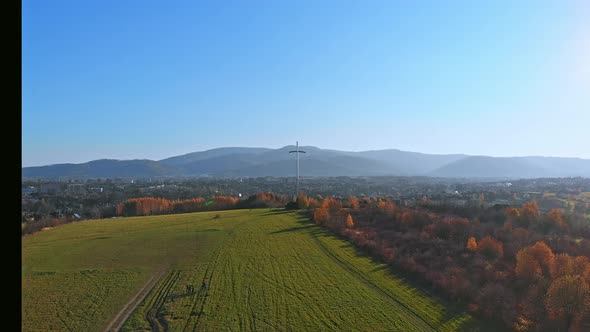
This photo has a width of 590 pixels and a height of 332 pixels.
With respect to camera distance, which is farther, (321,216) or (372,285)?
(321,216)

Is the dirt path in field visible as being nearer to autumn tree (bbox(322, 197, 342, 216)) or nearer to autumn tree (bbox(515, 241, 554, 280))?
autumn tree (bbox(515, 241, 554, 280))

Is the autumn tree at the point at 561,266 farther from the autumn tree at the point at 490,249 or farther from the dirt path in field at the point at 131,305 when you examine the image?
the dirt path in field at the point at 131,305

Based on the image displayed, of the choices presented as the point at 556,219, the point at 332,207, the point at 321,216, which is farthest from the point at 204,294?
the point at 556,219

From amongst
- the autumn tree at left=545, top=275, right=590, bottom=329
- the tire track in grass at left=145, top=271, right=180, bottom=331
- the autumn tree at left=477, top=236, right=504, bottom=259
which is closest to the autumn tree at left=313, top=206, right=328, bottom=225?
the autumn tree at left=477, top=236, right=504, bottom=259

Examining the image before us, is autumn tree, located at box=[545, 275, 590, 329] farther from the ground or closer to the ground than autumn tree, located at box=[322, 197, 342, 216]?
closer to the ground

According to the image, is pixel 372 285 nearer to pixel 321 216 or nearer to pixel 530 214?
pixel 321 216

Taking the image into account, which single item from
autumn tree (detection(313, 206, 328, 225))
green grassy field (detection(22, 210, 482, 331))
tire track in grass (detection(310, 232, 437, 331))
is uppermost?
autumn tree (detection(313, 206, 328, 225))
